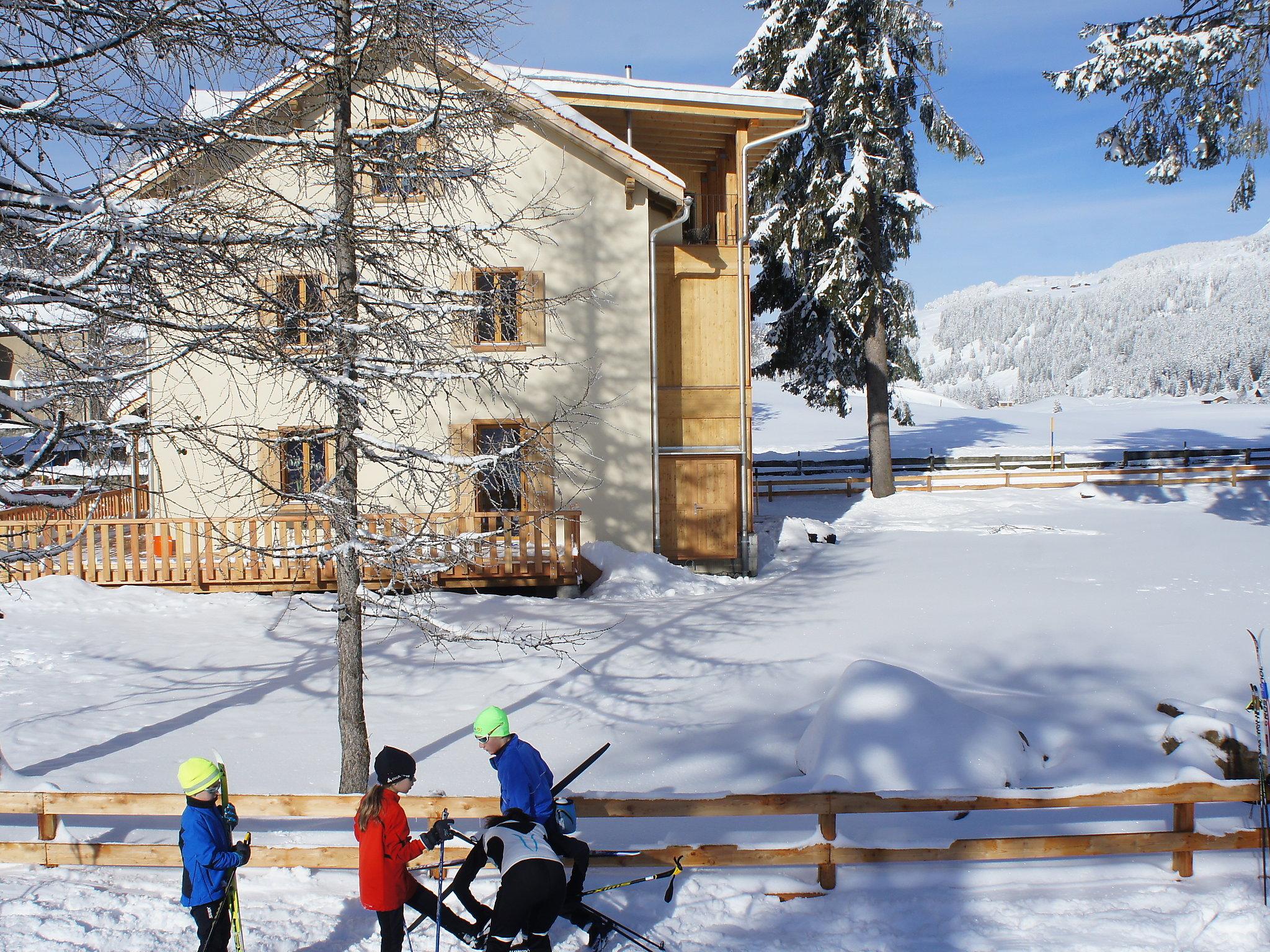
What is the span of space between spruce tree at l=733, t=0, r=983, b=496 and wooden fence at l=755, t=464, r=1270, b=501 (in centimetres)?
166

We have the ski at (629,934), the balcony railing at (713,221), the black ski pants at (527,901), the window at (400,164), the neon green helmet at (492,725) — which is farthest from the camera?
the balcony railing at (713,221)

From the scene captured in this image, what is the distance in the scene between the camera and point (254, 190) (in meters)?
6.23

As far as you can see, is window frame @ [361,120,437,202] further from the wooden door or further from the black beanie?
the wooden door

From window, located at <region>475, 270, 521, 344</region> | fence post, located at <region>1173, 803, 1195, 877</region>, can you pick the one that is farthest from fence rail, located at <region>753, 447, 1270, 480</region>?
fence post, located at <region>1173, 803, 1195, 877</region>

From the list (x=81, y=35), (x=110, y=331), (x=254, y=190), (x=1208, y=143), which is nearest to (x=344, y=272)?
(x=254, y=190)

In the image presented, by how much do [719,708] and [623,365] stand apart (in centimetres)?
816

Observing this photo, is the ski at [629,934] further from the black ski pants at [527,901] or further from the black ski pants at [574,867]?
the black ski pants at [527,901]

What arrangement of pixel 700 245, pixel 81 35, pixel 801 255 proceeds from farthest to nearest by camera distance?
pixel 801 255
pixel 700 245
pixel 81 35

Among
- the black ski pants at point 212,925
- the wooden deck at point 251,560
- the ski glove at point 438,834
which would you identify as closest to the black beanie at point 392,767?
the ski glove at point 438,834

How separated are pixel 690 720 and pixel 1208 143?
12.8m

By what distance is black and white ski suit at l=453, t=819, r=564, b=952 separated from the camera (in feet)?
13.2

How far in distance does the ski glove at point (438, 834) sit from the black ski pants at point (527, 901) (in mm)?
425

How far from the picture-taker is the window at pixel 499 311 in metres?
6.81

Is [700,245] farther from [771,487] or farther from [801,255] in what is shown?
[771,487]
